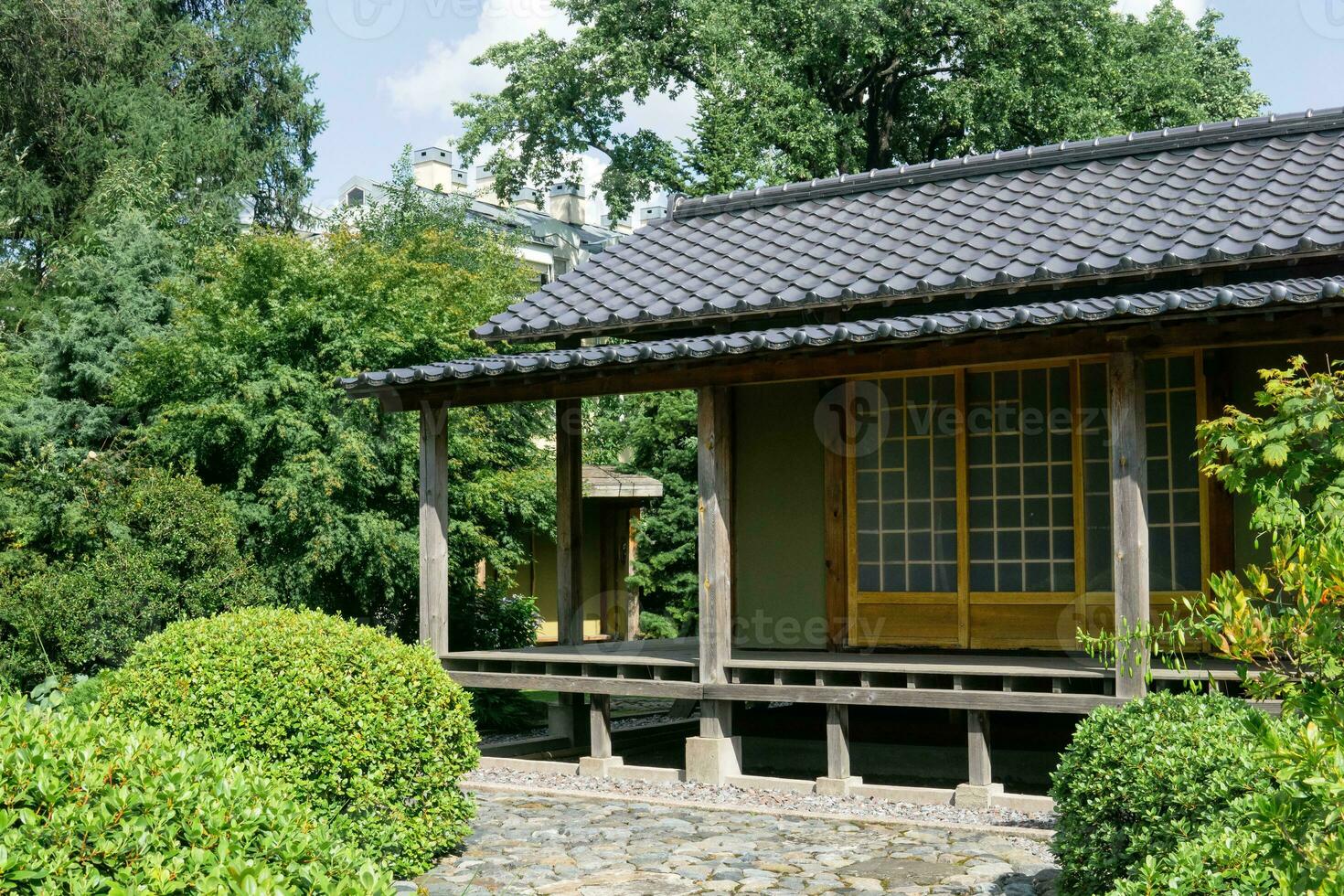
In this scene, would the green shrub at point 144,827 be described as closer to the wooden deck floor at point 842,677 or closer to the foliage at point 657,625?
the wooden deck floor at point 842,677

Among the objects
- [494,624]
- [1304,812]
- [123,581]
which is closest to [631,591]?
[494,624]

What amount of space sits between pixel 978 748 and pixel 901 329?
2.78 metres

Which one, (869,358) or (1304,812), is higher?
(869,358)

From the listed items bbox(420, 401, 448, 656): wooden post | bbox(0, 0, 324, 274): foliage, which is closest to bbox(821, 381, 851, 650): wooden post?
bbox(420, 401, 448, 656): wooden post

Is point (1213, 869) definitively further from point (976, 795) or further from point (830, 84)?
point (830, 84)

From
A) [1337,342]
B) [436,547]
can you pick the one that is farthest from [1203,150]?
[436,547]

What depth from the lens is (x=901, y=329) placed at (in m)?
8.52

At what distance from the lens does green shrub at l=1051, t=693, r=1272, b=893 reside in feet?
16.1

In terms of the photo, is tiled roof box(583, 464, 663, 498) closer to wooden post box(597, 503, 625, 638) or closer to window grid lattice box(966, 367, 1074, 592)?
wooden post box(597, 503, 625, 638)

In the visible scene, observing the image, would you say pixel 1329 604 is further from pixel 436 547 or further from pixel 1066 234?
pixel 436 547

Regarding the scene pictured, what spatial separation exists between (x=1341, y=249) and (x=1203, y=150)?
115 inches

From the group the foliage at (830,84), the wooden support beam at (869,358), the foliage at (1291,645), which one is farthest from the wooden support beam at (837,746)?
the foliage at (830,84)

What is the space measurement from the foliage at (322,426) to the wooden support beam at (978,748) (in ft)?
24.5

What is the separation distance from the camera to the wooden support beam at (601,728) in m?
10.4
